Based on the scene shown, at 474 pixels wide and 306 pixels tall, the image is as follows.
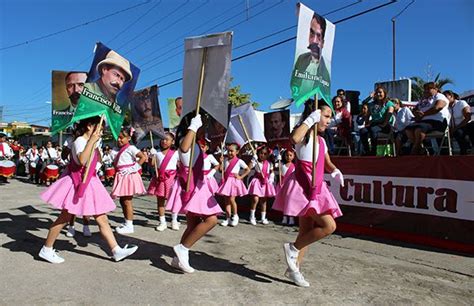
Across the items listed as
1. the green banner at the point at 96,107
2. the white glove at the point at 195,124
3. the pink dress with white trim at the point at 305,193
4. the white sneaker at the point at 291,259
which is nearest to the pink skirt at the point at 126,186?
the green banner at the point at 96,107

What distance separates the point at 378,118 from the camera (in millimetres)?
9578

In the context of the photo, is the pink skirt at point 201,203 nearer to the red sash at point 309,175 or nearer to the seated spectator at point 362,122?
the red sash at point 309,175

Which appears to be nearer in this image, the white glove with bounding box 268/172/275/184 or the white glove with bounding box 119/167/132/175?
the white glove with bounding box 119/167/132/175

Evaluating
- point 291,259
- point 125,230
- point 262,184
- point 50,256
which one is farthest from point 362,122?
point 50,256

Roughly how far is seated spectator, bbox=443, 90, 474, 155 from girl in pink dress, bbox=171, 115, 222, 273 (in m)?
5.65

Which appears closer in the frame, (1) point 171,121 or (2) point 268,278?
(2) point 268,278

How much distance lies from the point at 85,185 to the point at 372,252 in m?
4.32

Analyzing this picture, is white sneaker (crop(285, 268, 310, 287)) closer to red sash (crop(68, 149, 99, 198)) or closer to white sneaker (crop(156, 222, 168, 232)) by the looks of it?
red sash (crop(68, 149, 99, 198))

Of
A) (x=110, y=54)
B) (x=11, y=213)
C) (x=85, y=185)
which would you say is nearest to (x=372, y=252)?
(x=85, y=185)

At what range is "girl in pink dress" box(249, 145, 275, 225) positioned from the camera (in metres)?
9.33

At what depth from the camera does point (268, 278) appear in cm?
481

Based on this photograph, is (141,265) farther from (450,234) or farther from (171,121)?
(171,121)

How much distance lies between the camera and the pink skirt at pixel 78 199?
5064mm

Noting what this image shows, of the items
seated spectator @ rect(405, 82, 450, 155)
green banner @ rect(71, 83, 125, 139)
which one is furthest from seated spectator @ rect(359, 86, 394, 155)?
green banner @ rect(71, 83, 125, 139)
